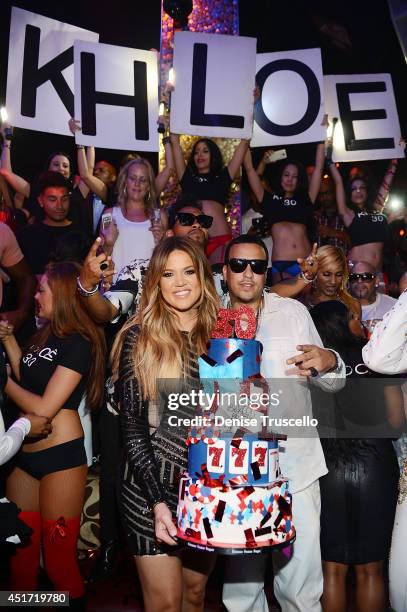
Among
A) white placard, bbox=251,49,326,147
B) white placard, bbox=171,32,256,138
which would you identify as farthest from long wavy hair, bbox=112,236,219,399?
white placard, bbox=251,49,326,147

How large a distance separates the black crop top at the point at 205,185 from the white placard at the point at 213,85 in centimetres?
52

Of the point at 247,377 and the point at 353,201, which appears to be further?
the point at 353,201

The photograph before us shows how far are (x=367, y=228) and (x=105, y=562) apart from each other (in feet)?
14.1

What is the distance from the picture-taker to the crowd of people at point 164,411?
8.23 feet

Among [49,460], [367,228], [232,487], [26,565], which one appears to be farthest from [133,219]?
[232,487]

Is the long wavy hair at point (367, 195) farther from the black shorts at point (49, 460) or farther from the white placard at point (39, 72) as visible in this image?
the black shorts at point (49, 460)

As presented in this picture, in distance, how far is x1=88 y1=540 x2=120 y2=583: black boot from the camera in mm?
3848

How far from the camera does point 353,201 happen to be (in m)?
6.75

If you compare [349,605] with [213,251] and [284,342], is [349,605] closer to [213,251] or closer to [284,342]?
[284,342]

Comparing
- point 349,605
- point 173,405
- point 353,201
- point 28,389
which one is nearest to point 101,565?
point 28,389

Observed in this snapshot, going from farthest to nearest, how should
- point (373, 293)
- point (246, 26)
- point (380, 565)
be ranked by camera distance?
1. point (246, 26)
2. point (373, 293)
3. point (380, 565)

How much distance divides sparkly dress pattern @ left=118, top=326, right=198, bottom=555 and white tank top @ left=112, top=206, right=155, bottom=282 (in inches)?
97.2

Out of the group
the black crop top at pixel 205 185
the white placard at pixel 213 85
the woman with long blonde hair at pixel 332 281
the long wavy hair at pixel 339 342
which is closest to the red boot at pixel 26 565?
the long wavy hair at pixel 339 342

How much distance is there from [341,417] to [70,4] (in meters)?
7.42
